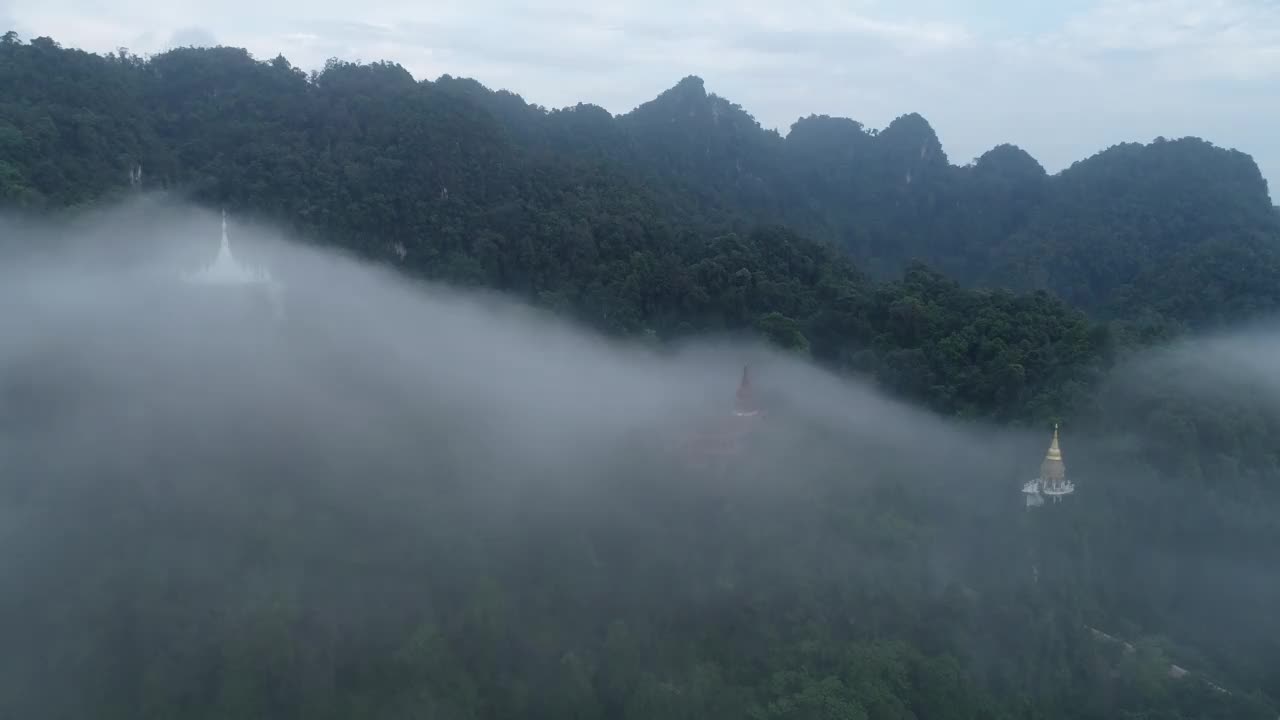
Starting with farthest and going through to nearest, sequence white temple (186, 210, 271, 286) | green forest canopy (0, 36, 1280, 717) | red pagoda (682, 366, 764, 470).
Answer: white temple (186, 210, 271, 286)
red pagoda (682, 366, 764, 470)
green forest canopy (0, 36, 1280, 717)

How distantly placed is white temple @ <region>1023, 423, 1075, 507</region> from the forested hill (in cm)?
1375

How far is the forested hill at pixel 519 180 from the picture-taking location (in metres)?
28.1

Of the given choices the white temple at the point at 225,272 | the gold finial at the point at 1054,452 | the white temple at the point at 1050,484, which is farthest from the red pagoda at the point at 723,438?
the white temple at the point at 225,272

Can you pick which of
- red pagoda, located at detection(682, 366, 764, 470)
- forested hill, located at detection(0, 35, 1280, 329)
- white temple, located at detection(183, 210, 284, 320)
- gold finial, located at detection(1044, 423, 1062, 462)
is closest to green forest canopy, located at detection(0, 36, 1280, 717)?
forested hill, located at detection(0, 35, 1280, 329)

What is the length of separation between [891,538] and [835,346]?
9033 millimetres

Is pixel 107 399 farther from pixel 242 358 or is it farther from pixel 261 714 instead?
pixel 261 714

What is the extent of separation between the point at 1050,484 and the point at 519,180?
20552 millimetres

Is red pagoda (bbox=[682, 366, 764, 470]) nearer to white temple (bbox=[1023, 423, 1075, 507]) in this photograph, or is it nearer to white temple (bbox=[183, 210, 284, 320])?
white temple (bbox=[1023, 423, 1075, 507])

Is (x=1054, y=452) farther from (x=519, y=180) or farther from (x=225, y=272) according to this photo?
(x=519, y=180)

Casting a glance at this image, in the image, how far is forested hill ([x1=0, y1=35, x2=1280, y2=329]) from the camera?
28141 mm

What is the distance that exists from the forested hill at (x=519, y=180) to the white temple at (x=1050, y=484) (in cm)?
1375

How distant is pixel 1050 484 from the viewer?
16312mm

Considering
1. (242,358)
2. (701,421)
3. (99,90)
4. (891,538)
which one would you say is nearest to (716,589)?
(891,538)

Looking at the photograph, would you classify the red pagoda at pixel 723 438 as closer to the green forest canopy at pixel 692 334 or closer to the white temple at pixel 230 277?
the green forest canopy at pixel 692 334
